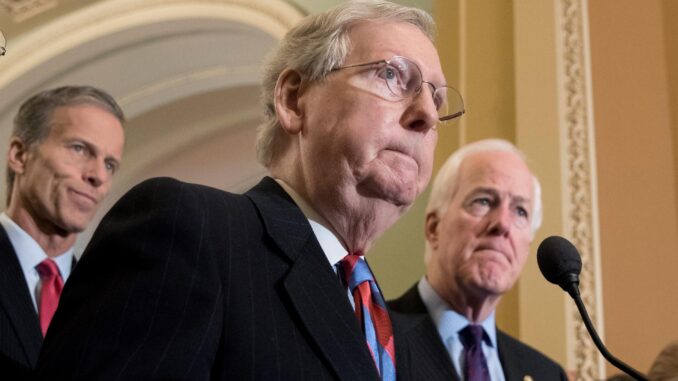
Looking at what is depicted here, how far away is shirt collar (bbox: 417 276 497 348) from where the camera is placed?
295 centimetres

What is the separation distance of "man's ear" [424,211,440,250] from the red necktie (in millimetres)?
1168

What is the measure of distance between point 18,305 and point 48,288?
0.37m

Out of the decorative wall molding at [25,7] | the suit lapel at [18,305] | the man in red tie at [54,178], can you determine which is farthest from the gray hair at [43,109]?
the decorative wall molding at [25,7]

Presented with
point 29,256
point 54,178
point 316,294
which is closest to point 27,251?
point 29,256

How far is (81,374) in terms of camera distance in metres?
1.40

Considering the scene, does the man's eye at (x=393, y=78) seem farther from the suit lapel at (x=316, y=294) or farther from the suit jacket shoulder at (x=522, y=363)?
the suit jacket shoulder at (x=522, y=363)

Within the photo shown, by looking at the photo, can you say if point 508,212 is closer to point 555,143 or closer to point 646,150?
point 555,143

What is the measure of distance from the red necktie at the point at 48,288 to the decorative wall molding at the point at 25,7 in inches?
141

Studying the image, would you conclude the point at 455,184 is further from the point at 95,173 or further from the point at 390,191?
the point at 390,191

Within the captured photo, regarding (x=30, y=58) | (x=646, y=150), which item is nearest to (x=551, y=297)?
(x=646, y=150)

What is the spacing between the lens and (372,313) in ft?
6.07

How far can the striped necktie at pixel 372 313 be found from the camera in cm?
178

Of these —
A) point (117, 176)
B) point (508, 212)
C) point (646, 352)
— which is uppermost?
point (117, 176)

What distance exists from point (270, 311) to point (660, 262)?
2.80 meters
